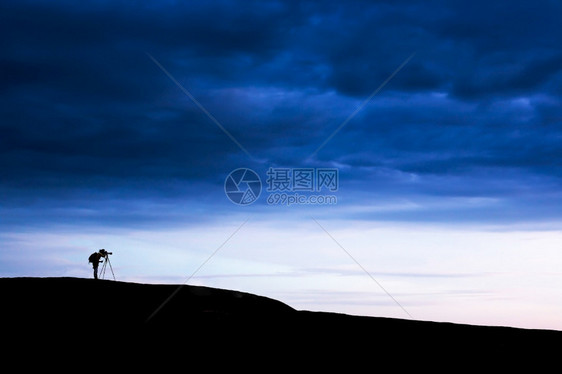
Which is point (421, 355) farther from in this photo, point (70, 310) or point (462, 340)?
point (70, 310)

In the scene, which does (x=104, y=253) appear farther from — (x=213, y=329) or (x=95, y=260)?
(x=213, y=329)

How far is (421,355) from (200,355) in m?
7.85

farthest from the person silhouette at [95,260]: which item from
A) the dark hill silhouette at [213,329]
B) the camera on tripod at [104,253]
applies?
the dark hill silhouette at [213,329]

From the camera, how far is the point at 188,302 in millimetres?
26969

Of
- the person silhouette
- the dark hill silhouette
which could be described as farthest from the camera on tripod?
the dark hill silhouette

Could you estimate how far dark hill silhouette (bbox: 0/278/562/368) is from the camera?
20.6m

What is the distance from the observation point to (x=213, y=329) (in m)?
22.7

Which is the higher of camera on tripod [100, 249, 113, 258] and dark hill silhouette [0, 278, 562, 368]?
camera on tripod [100, 249, 113, 258]

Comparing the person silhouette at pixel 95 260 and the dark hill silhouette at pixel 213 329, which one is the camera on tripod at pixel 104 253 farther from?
the dark hill silhouette at pixel 213 329

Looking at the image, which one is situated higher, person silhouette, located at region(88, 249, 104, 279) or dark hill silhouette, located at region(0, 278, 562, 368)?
person silhouette, located at region(88, 249, 104, 279)

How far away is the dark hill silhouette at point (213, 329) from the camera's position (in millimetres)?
20578

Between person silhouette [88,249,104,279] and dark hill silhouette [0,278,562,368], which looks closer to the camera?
dark hill silhouette [0,278,562,368]

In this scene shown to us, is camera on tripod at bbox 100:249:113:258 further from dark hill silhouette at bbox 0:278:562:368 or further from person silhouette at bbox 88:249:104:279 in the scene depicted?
dark hill silhouette at bbox 0:278:562:368

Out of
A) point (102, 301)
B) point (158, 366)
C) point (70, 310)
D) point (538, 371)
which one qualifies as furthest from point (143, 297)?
point (538, 371)
